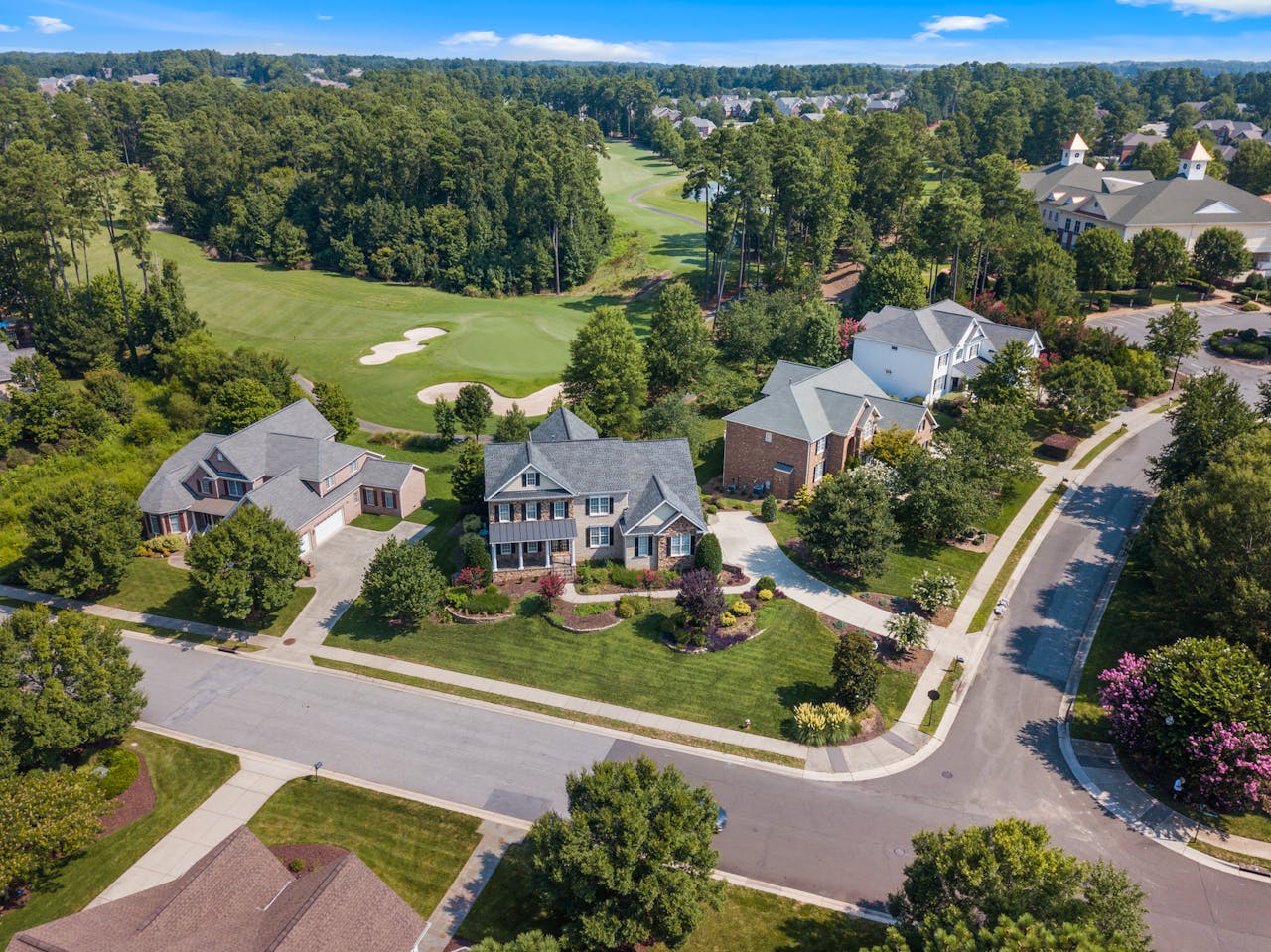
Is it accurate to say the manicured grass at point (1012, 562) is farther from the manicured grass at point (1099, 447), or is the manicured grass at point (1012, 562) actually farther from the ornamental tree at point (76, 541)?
the ornamental tree at point (76, 541)

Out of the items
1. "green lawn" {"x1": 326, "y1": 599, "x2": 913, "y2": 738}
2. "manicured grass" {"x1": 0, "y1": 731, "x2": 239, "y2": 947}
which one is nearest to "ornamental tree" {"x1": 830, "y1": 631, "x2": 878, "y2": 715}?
"green lawn" {"x1": 326, "y1": 599, "x2": 913, "y2": 738}

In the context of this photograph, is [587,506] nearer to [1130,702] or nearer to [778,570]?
[778,570]

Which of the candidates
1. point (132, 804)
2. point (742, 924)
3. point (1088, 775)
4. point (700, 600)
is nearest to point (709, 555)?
point (700, 600)

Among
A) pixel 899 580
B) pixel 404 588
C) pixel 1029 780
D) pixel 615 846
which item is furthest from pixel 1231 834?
pixel 404 588

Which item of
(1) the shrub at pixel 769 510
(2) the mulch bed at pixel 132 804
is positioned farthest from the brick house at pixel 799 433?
(2) the mulch bed at pixel 132 804

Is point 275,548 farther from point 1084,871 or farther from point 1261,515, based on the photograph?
point 1261,515

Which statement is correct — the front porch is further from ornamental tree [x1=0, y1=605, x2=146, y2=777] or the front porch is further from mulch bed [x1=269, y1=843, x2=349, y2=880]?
mulch bed [x1=269, y1=843, x2=349, y2=880]
